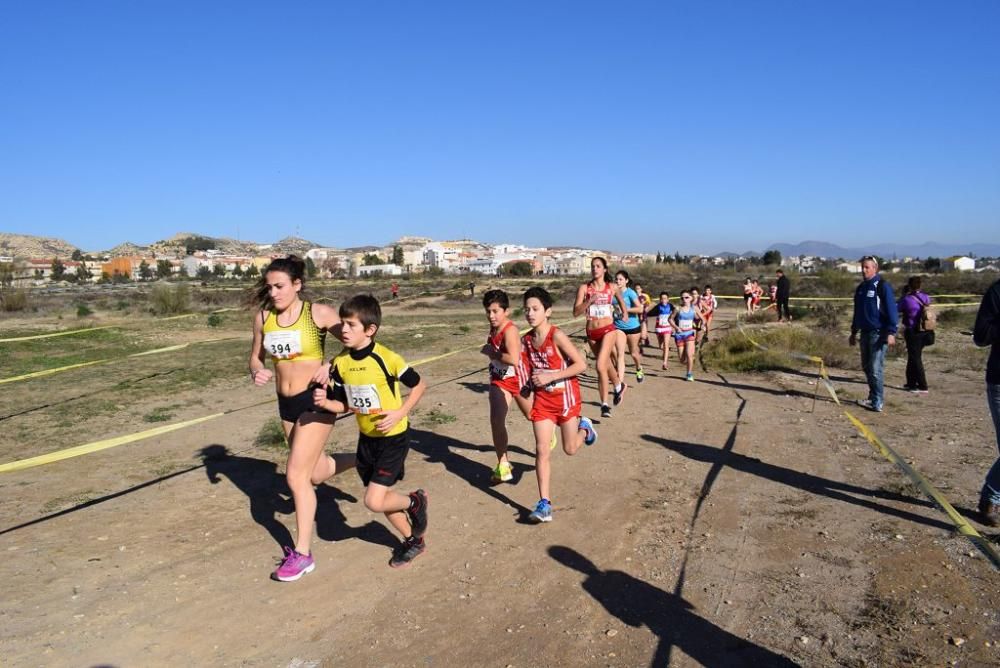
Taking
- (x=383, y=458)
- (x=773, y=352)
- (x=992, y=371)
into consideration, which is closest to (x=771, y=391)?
(x=773, y=352)

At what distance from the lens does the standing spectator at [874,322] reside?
30.3ft

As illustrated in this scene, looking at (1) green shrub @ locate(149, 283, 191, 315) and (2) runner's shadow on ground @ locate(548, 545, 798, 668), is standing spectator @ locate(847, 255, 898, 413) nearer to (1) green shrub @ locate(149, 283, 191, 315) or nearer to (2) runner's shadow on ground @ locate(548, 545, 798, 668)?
(2) runner's shadow on ground @ locate(548, 545, 798, 668)

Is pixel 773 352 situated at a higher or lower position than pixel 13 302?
lower

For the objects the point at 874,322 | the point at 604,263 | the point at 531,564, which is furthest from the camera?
the point at 604,263

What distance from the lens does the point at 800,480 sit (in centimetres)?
653

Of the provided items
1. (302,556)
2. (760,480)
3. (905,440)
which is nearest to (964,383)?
(905,440)

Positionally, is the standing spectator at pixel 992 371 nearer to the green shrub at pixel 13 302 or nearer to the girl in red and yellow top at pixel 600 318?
the girl in red and yellow top at pixel 600 318

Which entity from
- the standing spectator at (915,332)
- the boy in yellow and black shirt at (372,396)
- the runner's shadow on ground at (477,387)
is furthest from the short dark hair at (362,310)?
the standing spectator at (915,332)

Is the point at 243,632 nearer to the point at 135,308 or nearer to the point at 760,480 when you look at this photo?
the point at 760,480

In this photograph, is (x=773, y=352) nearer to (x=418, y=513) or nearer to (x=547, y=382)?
(x=547, y=382)

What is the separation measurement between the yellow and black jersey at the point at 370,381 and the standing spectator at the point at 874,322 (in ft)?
23.2

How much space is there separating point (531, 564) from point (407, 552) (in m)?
0.86

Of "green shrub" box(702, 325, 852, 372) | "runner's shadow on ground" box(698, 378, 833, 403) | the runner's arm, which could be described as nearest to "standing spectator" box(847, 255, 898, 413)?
"runner's shadow on ground" box(698, 378, 833, 403)

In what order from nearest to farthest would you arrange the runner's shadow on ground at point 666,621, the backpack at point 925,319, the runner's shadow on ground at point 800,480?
the runner's shadow on ground at point 666,621 < the runner's shadow on ground at point 800,480 < the backpack at point 925,319
